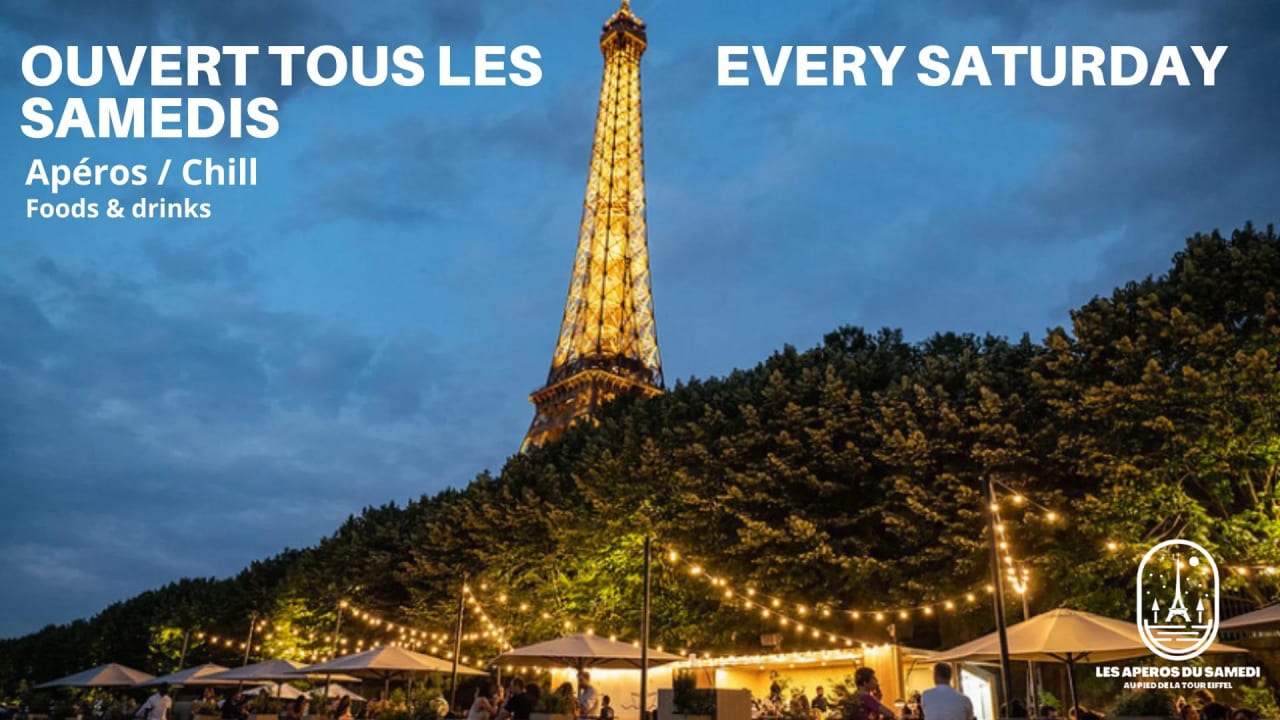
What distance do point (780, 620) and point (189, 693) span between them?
4480cm

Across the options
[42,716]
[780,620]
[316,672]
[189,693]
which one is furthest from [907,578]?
[189,693]

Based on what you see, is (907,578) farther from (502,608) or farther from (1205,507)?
(502,608)

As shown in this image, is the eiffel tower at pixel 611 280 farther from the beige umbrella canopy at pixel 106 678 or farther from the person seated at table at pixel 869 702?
the person seated at table at pixel 869 702

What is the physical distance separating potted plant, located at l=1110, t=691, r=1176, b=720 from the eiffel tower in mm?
42626

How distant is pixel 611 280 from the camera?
2530 inches

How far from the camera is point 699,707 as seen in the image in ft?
42.1

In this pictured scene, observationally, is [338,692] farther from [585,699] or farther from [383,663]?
[585,699]

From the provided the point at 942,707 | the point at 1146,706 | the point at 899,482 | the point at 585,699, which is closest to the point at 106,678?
the point at 585,699

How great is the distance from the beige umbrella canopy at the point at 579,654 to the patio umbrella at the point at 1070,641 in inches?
261

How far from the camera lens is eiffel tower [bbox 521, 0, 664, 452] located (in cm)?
5747

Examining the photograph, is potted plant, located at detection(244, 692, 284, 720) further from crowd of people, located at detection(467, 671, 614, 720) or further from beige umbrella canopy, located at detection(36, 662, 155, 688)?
crowd of people, located at detection(467, 671, 614, 720)

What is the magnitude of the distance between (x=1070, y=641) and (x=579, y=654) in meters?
8.47

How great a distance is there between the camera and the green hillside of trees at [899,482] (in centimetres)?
1905

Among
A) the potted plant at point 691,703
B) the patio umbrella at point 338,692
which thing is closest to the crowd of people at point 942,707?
the potted plant at point 691,703
